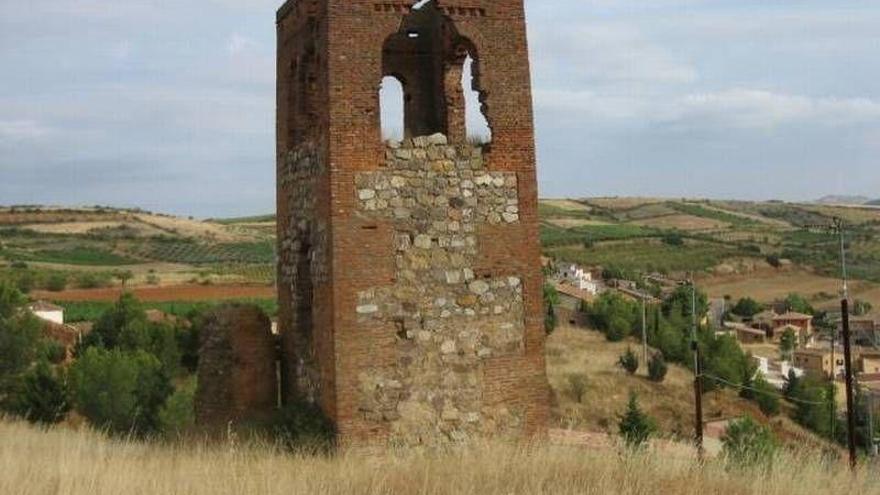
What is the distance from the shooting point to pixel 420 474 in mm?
7797

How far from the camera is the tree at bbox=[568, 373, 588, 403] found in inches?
1586

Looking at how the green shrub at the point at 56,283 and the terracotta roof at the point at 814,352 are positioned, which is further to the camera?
the green shrub at the point at 56,283

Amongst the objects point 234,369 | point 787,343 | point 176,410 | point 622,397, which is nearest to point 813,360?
point 787,343

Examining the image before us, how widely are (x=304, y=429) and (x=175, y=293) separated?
53.0 m

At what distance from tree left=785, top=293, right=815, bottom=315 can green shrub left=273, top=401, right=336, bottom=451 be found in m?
75.0

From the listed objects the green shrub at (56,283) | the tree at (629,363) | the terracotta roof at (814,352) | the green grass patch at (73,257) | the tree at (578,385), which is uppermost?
the green grass patch at (73,257)

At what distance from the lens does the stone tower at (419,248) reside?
401 inches

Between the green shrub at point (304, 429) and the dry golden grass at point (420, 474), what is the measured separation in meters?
0.41

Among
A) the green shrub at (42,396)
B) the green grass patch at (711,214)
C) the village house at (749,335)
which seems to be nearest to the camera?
the green shrub at (42,396)

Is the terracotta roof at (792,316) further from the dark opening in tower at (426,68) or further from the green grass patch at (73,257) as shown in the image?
the dark opening in tower at (426,68)

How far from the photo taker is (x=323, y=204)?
10.5 m

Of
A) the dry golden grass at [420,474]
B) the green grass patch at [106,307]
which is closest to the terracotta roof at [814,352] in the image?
the green grass patch at [106,307]

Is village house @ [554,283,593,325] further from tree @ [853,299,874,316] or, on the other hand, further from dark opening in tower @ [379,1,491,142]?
dark opening in tower @ [379,1,491,142]

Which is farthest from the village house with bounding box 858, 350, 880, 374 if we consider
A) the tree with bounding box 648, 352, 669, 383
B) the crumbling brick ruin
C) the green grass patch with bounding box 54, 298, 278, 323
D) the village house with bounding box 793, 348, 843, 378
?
the crumbling brick ruin
